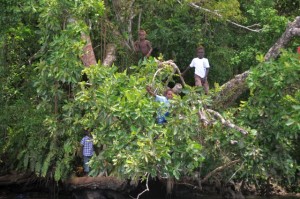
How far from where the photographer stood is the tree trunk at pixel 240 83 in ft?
46.6

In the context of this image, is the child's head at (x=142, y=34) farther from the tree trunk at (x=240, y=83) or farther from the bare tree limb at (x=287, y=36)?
the bare tree limb at (x=287, y=36)

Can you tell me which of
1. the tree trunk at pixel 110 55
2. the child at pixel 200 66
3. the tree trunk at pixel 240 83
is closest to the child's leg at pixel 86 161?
the tree trunk at pixel 110 55

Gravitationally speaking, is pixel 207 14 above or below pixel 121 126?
above

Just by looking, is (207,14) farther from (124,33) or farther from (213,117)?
(213,117)

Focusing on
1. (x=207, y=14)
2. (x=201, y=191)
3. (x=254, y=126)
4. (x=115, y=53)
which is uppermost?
(x=207, y=14)

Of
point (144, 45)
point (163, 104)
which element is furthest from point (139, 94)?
point (144, 45)

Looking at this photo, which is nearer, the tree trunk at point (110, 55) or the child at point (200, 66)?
the child at point (200, 66)

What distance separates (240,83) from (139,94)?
4187 millimetres

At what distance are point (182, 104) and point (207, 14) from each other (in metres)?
4.67

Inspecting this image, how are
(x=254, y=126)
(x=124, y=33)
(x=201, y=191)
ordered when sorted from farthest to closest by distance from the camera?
(x=201, y=191), (x=124, y=33), (x=254, y=126)

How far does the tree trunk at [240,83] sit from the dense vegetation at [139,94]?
1075 mm

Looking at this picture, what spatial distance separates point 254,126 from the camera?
42.0 feet

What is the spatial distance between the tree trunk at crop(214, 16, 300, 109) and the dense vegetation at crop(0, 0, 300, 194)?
107 cm

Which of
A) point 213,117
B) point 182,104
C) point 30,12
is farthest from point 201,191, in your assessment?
point 30,12
